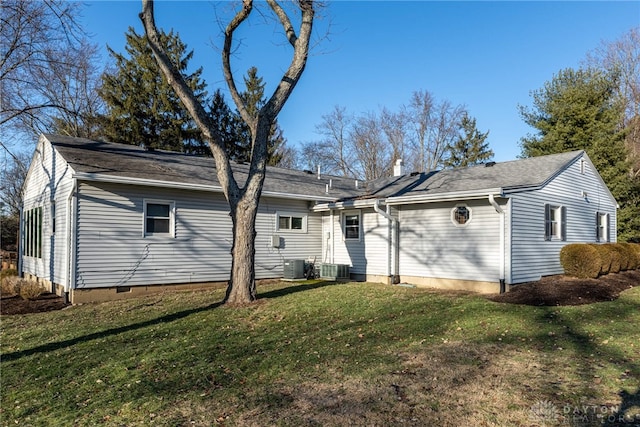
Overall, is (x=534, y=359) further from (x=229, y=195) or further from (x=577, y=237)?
(x=577, y=237)

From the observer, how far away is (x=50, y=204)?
1234 cm

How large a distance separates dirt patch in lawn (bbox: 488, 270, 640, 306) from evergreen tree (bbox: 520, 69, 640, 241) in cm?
1072

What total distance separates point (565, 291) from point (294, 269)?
24.5ft

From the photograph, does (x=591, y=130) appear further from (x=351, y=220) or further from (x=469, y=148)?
(x=351, y=220)

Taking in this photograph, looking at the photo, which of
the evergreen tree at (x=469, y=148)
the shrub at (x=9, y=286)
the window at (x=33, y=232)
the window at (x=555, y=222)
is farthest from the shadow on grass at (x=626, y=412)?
the evergreen tree at (x=469, y=148)

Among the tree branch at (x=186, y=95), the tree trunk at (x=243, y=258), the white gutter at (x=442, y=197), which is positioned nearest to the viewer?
the tree branch at (x=186, y=95)

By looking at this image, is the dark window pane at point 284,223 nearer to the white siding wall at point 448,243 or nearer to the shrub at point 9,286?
the white siding wall at point 448,243

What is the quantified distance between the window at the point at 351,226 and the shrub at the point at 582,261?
6.09 meters

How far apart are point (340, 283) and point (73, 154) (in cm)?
815

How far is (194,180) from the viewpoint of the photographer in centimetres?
1223

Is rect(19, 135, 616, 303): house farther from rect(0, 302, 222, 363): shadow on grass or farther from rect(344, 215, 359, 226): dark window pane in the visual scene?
rect(0, 302, 222, 363): shadow on grass

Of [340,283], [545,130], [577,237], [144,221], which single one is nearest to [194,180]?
[144,221]

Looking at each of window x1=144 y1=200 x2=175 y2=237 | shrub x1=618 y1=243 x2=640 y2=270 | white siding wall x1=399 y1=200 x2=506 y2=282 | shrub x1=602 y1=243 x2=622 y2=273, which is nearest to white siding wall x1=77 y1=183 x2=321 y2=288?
window x1=144 y1=200 x2=175 y2=237

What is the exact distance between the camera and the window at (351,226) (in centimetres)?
Answer: 1428
